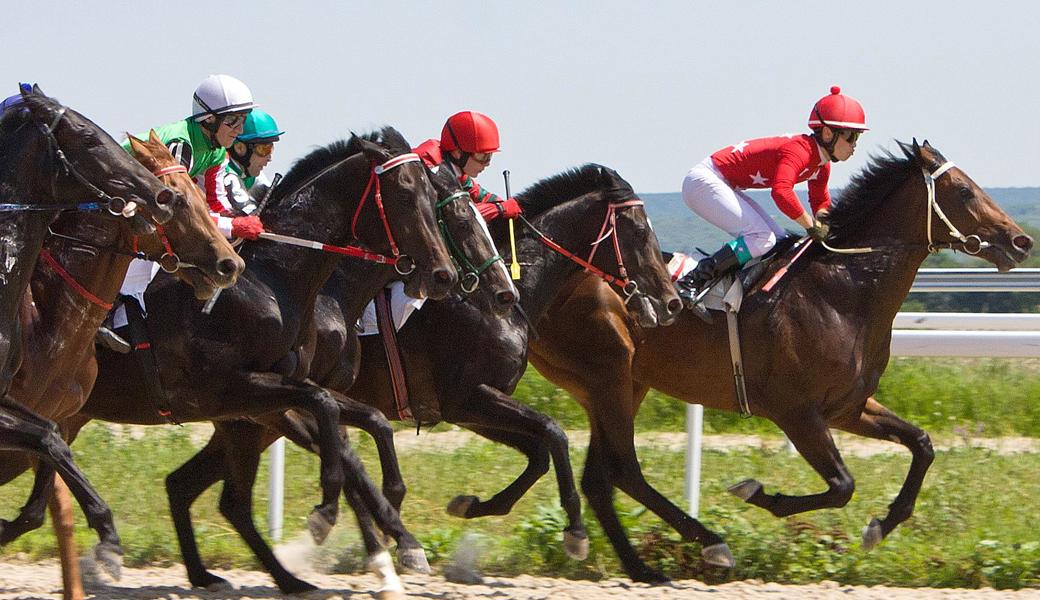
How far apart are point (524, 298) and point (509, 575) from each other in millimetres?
1285

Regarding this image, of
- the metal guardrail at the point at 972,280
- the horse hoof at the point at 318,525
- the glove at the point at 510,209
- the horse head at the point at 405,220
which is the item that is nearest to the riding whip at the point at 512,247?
the glove at the point at 510,209

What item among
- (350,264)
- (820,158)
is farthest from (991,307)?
(350,264)

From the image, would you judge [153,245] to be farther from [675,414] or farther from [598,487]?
[675,414]

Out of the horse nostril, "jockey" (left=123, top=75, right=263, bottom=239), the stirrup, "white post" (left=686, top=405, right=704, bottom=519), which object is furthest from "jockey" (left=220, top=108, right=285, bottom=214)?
"white post" (left=686, top=405, right=704, bottom=519)

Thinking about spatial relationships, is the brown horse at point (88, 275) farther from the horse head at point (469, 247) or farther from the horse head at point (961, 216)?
the horse head at point (961, 216)

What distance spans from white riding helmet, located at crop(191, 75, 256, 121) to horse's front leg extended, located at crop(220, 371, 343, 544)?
1.27 m

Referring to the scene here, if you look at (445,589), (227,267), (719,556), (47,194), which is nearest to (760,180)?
(719,556)

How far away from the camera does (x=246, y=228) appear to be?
6.40 metres

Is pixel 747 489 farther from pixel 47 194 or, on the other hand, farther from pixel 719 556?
pixel 47 194

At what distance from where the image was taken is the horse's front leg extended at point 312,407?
609 cm

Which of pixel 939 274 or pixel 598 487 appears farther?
pixel 939 274

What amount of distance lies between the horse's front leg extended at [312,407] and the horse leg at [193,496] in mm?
835

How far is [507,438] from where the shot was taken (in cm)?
720

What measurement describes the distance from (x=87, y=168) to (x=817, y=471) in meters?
3.78
